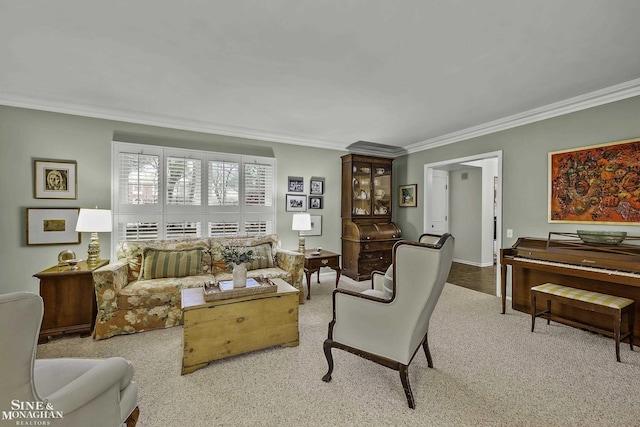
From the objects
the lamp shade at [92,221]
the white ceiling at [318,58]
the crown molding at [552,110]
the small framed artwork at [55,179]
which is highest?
the white ceiling at [318,58]

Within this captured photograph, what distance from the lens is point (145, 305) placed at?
2926 millimetres

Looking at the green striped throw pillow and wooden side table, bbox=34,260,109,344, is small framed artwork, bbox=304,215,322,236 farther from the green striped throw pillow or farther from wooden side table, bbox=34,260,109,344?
wooden side table, bbox=34,260,109,344

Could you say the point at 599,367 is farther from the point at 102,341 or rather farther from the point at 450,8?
the point at 102,341

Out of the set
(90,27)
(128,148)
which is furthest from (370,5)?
(128,148)

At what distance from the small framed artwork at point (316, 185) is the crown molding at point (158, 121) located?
1.97ft

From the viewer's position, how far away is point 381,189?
5.64m

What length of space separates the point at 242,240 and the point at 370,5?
316 centimetres

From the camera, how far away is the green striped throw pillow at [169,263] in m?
3.32

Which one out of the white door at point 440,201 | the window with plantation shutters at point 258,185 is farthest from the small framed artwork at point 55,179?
the white door at point 440,201

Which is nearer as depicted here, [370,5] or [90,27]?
[370,5]

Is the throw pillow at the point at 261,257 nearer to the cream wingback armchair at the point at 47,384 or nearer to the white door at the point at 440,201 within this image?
the cream wingback armchair at the point at 47,384

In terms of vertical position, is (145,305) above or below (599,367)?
above

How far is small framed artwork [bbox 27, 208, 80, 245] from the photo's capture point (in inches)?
133

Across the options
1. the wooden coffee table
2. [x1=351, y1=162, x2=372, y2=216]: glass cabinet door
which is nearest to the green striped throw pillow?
the wooden coffee table
